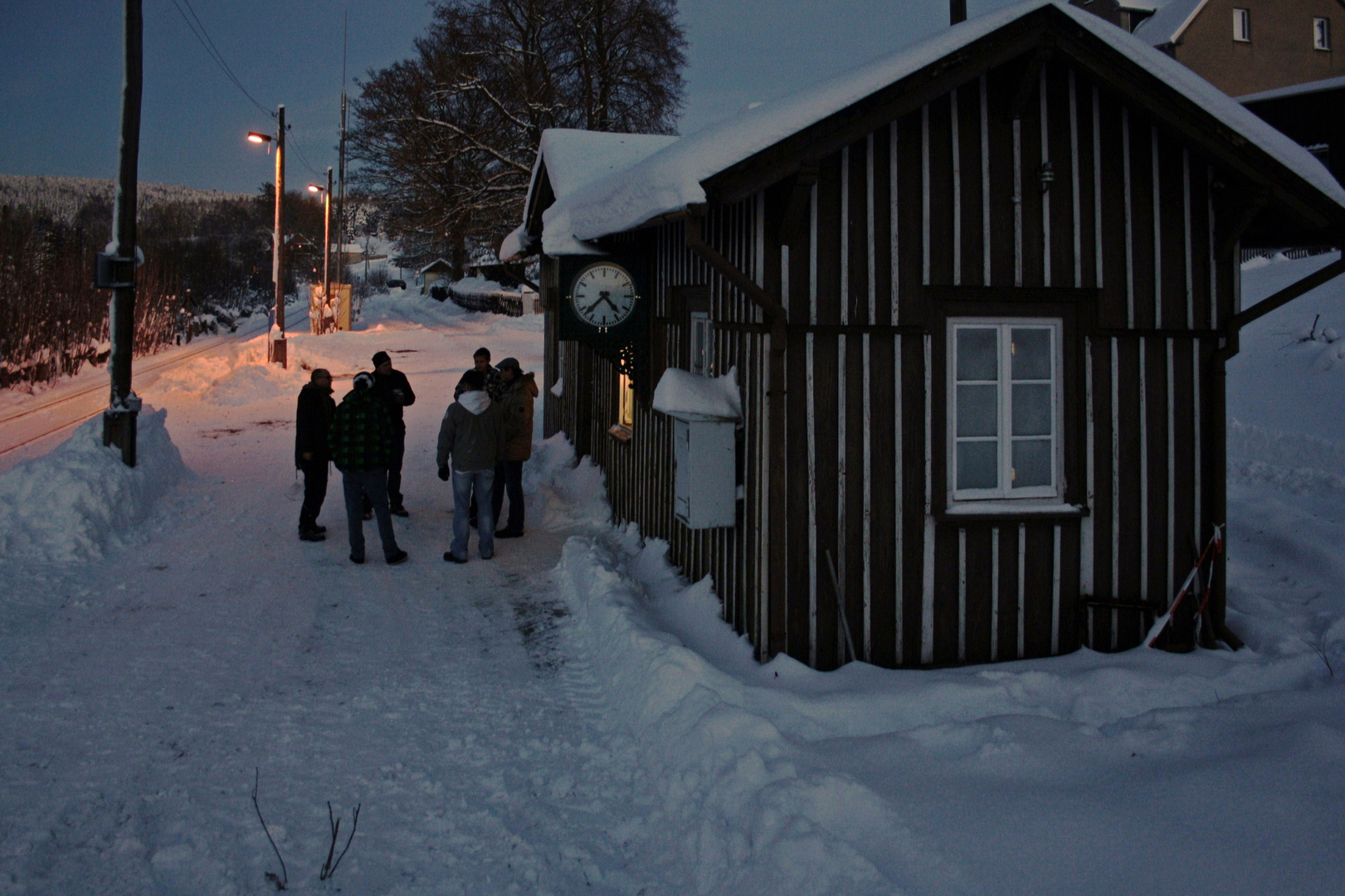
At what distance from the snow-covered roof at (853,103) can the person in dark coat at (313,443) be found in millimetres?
4084

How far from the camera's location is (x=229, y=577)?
317 inches

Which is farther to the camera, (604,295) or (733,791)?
(604,295)

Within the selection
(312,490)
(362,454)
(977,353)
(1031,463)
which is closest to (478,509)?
(362,454)

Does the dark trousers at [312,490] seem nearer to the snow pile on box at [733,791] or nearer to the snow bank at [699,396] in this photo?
the snow pile on box at [733,791]

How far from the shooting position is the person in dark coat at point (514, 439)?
9.65 metres

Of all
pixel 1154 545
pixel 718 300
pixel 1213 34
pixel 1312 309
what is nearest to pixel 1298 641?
pixel 1154 545

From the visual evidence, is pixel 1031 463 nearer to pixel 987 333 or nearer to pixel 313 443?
pixel 987 333

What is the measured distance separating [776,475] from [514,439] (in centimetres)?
426

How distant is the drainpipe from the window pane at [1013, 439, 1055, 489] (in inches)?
65.3

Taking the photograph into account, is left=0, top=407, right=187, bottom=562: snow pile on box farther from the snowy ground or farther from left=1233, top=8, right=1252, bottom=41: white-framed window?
left=1233, top=8, right=1252, bottom=41: white-framed window

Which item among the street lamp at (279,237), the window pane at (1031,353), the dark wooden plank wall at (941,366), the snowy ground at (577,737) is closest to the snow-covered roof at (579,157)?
the snowy ground at (577,737)

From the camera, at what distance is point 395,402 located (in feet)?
33.2

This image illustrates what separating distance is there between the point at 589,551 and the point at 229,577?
2.97m

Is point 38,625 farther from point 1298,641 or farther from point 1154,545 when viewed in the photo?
point 1298,641
